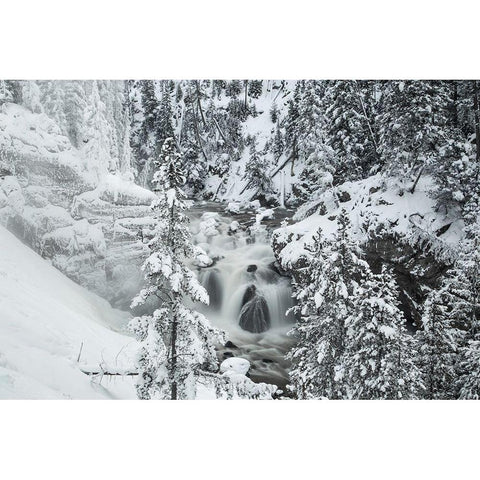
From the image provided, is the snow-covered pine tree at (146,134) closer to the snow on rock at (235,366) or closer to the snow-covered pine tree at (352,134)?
the snow-covered pine tree at (352,134)

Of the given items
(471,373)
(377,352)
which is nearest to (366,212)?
(377,352)

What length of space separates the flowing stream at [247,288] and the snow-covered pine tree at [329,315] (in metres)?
0.52

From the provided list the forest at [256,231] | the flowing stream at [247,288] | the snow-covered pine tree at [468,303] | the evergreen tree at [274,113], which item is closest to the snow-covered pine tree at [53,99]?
the forest at [256,231]

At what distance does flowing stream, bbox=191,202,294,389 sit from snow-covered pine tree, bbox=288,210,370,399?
52 centimetres

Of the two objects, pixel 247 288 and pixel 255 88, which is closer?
pixel 255 88

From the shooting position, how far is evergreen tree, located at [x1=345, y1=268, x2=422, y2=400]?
6.36m

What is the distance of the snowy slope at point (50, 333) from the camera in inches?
259

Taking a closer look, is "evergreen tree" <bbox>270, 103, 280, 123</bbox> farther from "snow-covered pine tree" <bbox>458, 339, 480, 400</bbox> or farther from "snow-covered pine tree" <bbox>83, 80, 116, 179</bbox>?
"snow-covered pine tree" <bbox>458, 339, 480, 400</bbox>

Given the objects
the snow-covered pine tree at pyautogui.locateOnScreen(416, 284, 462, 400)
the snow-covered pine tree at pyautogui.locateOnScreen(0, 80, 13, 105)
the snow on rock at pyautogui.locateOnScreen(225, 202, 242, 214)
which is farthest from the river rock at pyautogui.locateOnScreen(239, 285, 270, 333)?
the snow-covered pine tree at pyautogui.locateOnScreen(0, 80, 13, 105)

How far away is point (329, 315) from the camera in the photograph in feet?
21.8

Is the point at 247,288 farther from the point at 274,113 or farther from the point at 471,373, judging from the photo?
the point at 471,373

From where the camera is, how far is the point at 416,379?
21.5ft

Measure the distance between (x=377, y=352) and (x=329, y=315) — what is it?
2.72 feet

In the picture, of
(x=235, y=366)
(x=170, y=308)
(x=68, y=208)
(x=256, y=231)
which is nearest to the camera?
(x=170, y=308)
